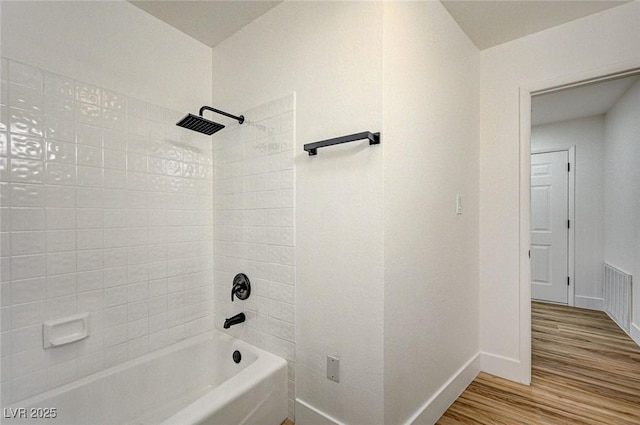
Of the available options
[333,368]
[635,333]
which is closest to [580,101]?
[635,333]

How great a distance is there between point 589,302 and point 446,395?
10.7ft

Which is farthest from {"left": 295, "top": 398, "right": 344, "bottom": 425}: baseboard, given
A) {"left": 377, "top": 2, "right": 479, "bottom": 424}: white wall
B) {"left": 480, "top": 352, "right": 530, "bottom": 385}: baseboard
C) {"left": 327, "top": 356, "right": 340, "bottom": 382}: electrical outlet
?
{"left": 480, "top": 352, "right": 530, "bottom": 385}: baseboard

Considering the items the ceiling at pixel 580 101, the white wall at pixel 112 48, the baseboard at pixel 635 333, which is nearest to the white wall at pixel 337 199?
the white wall at pixel 112 48

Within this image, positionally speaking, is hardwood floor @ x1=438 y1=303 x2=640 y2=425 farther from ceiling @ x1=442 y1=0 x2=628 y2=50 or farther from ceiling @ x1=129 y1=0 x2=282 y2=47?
ceiling @ x1=129 y1=0 x2=282 y2=47

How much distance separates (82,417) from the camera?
4.94 feet

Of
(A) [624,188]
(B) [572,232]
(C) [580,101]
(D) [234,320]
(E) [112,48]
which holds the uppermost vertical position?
(C) [580,101]

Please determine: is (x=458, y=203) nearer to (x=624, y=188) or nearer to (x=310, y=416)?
(x=310, y=416)

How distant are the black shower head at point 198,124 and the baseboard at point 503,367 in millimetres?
2457

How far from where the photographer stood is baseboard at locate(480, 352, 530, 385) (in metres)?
2.14

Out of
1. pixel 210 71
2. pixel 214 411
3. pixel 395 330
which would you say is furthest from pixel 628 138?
pixel 214 411

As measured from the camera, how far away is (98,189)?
5.49 feet

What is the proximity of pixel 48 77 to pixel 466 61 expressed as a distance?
2447mm

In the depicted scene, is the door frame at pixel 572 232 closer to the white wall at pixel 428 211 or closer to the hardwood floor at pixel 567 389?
the hardwood floor at pixel 567 389

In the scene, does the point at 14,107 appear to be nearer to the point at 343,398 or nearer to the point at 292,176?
the point at 292,176
